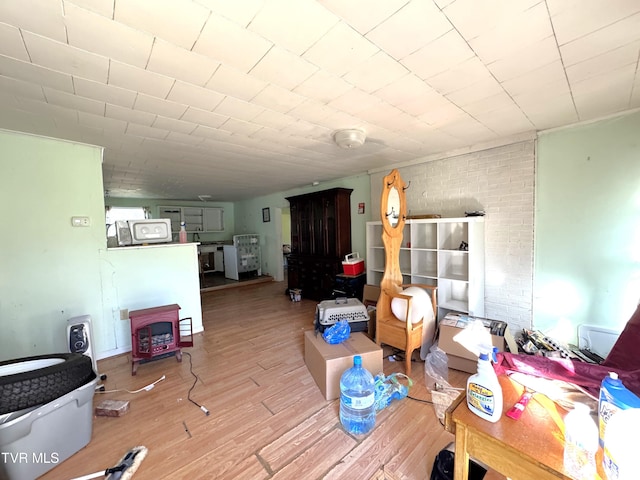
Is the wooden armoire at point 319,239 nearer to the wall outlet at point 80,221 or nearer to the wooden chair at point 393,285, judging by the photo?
the wooden chair at point 393,285

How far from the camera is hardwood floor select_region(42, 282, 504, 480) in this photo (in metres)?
1.45

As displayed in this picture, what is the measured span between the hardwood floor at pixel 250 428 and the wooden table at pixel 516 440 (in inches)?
9.3

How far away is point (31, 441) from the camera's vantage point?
1378mm

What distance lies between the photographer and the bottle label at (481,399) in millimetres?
888

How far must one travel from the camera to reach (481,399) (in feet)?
2.97

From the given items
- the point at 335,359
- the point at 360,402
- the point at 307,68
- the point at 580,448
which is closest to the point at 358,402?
the point at 360,402

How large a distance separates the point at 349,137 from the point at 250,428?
2550 mm

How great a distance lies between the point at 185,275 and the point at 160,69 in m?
2.61

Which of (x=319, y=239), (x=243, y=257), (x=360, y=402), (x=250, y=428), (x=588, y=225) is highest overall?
(x=588, y=225)

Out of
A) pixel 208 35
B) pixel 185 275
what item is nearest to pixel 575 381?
pixel 208 35

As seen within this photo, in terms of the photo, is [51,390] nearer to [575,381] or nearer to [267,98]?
[267,98]

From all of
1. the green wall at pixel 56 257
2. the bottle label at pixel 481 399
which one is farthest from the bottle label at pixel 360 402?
the green wall at pixel 56 257

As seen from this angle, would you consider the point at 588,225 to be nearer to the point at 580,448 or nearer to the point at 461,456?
the point at 580,448

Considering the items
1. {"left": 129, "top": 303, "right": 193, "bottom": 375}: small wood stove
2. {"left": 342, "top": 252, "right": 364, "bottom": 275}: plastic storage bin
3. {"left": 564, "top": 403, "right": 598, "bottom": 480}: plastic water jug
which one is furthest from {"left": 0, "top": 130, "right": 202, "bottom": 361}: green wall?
{"left": 564, "top": 403, "right": 598, "bottom": 480}: plastic water jug
